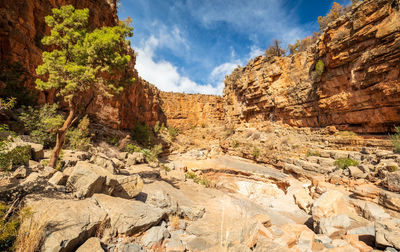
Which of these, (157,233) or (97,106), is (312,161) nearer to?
(157,233)

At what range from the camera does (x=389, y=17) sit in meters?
10.1

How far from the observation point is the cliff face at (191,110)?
34.0 meters

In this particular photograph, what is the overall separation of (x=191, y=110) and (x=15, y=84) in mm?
28509

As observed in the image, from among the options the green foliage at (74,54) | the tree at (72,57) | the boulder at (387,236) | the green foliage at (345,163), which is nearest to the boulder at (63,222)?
the tree at (72,57)

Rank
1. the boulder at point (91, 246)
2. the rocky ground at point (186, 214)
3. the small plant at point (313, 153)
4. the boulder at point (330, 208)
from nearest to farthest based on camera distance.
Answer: the boulder at point (91, 246)
the rocky ground at point (186, 214)
the boulder at point (330, 208)
the small plant at point (313, 153)

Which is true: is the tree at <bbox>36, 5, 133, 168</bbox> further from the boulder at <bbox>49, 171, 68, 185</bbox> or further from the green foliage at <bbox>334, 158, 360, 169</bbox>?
the green foliage at <bbox>334, 158, 360, 169</bbox>

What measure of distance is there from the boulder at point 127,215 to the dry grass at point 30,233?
1.12m

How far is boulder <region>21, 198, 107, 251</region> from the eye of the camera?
7.03 feet

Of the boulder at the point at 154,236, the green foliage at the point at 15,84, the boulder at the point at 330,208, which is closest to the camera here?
the boulder at the point at 154,236

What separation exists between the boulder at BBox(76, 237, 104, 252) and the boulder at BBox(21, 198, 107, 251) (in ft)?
0.40

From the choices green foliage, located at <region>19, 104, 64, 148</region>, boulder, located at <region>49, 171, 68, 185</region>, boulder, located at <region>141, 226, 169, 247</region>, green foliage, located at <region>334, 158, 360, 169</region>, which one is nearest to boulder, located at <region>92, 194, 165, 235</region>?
boulder, located at <region>141, 226, 169, 247</region>

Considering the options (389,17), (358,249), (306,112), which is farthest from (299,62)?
(358,249)

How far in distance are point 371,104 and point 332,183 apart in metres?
8.18

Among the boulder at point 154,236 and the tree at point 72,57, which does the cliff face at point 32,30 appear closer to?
the tree at point 72,57
